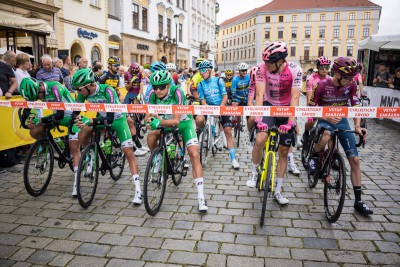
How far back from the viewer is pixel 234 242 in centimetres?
359

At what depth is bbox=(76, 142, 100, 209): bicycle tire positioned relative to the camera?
14.6 feet

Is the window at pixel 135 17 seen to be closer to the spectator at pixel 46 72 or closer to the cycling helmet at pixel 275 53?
the spectator at pixel 46 72

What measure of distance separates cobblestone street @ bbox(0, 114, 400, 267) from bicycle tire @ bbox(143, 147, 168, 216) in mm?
144

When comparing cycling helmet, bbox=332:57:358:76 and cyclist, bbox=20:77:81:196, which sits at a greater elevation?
cycling helmet, bbox=332:57:358:76

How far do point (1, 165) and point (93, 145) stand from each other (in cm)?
321

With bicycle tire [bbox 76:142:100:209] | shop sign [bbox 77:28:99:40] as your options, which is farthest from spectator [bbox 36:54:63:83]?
shop sign [bbox 77:28:99:40]

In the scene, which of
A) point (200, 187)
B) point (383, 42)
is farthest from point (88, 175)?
point (383, 42)

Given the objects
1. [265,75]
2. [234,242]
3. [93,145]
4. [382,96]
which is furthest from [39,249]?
[382,96]

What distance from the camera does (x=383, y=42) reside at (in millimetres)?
13258

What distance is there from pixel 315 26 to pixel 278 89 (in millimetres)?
84065

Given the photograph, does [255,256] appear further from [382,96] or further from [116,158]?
[382,96]

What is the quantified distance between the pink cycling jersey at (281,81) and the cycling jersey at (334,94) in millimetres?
439

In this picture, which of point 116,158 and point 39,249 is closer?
point 39,249

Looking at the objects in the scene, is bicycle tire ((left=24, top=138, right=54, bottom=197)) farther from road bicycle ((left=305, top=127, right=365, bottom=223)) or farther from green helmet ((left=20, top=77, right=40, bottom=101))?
road bicycle ((left=305, top=127, right=365, bottom=223))
